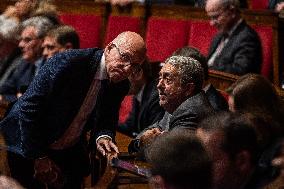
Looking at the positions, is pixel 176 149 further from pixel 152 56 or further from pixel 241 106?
pixel 152 56

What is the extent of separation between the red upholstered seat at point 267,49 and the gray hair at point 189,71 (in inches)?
54.9

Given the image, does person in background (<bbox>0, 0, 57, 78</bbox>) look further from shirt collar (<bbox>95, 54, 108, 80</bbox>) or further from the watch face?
the watch face

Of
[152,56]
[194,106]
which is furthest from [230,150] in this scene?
[152,56]

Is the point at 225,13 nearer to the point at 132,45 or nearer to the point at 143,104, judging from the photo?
the point at 143,104

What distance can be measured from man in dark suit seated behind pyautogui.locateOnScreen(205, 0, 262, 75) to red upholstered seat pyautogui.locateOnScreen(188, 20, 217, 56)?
162 millimetres

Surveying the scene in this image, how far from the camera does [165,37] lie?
11.6ft

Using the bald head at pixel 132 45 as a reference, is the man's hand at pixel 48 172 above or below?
below

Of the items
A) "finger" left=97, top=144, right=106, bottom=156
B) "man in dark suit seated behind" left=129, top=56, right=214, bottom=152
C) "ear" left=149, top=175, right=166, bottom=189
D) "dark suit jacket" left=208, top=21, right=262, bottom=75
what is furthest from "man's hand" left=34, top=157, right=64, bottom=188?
"dark suit jacket" left=208, top=21, right=262, bottom=75

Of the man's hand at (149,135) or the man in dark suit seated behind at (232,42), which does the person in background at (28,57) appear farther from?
the man's hand at (149,135)

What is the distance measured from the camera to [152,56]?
3572 mm

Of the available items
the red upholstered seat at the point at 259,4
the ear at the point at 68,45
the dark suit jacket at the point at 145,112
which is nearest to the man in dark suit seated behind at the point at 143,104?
the dark suit jacket at the point at 145,112

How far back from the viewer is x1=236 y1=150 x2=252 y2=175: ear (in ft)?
4.33

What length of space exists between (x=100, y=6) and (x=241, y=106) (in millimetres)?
2221

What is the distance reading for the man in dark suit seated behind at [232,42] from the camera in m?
→ 3.08
